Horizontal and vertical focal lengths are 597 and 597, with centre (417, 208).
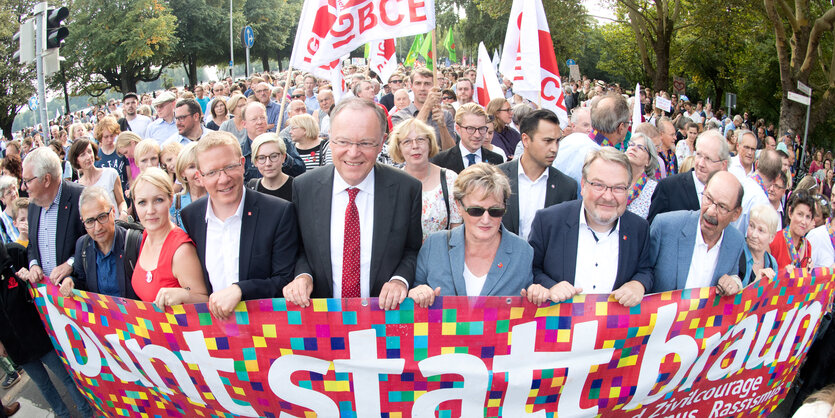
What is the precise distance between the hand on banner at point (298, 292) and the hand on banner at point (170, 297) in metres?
0.29

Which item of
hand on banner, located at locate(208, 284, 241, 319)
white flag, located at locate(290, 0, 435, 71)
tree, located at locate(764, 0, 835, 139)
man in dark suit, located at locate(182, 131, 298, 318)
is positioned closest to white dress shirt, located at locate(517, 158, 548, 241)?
man in dark suit, located at locate(182, 131, 298, 318)

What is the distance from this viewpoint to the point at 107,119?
638 cm

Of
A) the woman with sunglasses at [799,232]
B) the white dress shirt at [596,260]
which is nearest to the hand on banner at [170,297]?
the white dress shirt at [596,260]

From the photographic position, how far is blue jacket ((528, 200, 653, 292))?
3197 mm

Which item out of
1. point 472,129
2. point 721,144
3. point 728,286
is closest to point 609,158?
point 728,286

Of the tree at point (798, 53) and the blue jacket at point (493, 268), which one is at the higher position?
the tree at point (798, 53)

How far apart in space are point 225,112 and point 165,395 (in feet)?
20.2

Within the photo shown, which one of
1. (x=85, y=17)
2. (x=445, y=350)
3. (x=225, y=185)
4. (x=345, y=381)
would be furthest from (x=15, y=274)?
(x=85, y=17)

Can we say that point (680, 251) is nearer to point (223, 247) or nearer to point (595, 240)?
point (595, 240)

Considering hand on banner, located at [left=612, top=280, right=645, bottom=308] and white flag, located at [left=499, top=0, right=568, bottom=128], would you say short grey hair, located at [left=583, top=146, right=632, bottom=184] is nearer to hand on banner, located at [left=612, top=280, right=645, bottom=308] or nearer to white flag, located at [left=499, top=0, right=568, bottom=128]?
hand on banner, located at [left=612, top=280, right=645, bottom=308]

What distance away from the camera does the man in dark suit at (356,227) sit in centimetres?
303

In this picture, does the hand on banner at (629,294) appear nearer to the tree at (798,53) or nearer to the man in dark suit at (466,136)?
the man in dark suit at (466,136)

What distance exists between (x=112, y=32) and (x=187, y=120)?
3819cm

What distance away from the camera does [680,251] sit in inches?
132
